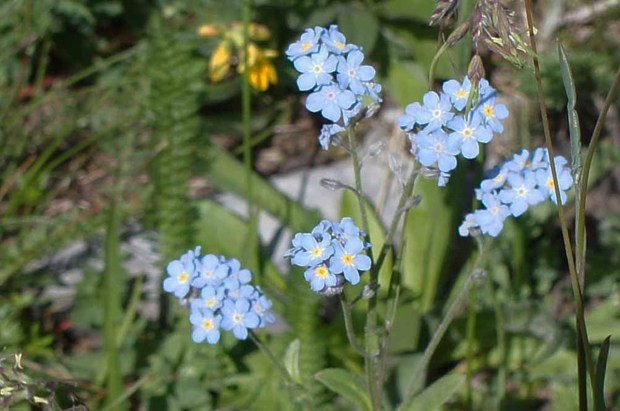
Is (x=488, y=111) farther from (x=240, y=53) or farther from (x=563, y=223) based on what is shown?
(x=240, y=53)

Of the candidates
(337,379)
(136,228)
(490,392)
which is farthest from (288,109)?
(337,379)

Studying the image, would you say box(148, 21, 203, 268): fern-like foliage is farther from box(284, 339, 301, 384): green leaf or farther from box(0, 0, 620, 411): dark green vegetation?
box(284, 339, 301, 384): green leaf

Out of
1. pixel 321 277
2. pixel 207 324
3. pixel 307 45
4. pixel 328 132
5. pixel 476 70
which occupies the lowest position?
pixel 207 324

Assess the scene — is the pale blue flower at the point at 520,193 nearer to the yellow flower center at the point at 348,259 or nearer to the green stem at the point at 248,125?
the yellow flower center at the point at 348,259

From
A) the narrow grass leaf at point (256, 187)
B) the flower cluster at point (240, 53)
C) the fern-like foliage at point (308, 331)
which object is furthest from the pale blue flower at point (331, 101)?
the flower cluster at point (240, 53)

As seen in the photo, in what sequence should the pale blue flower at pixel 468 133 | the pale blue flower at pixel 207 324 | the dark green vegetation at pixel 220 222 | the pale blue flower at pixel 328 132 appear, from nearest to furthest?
the pale blue flower at pixel 468 133
the pale blue flower at pixel 328 132
the pale blue flower at pixel 207 324
the dark green vegetation at pixel 220 222

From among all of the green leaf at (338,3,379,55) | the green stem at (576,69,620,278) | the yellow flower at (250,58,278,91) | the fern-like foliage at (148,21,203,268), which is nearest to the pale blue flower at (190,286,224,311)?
the green stem at (576,69,620,278)

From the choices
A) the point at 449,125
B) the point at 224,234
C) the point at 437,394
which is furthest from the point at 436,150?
the point at 224,234
